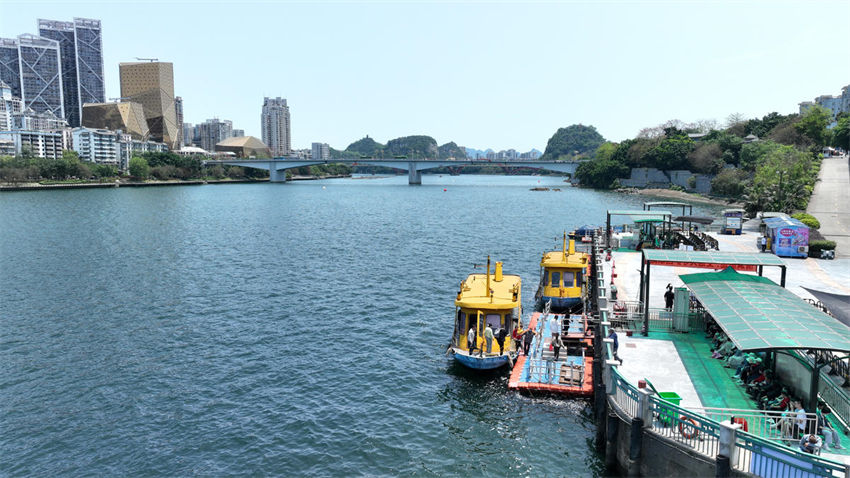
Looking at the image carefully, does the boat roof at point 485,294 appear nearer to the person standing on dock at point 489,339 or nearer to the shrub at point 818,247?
the person standing on dock at point 489,339

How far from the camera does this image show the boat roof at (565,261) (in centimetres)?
3530

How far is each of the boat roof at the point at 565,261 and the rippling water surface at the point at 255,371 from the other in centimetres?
373

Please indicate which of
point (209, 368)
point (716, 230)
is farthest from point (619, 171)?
point (209, 368)

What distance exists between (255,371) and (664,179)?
148589mm

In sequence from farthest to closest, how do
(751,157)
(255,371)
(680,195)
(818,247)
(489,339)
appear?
(680,195) < (751,157) < (818,247) < (255,371) < (489,339)

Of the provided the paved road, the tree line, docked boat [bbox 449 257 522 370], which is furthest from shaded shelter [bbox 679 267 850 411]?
the tree line

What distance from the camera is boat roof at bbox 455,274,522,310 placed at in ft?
86.3

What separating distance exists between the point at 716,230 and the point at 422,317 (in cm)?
3760

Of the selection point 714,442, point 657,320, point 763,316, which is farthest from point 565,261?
point 714,442

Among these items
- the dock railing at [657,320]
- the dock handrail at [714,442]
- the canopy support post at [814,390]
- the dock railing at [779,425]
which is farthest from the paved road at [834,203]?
the dock handrail at [714,442]

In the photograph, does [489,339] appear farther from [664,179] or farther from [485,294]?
[664,179]

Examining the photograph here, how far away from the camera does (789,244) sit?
4216 centimetres

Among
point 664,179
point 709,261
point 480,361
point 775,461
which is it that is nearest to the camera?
point 775,461

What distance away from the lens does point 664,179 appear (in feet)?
507
